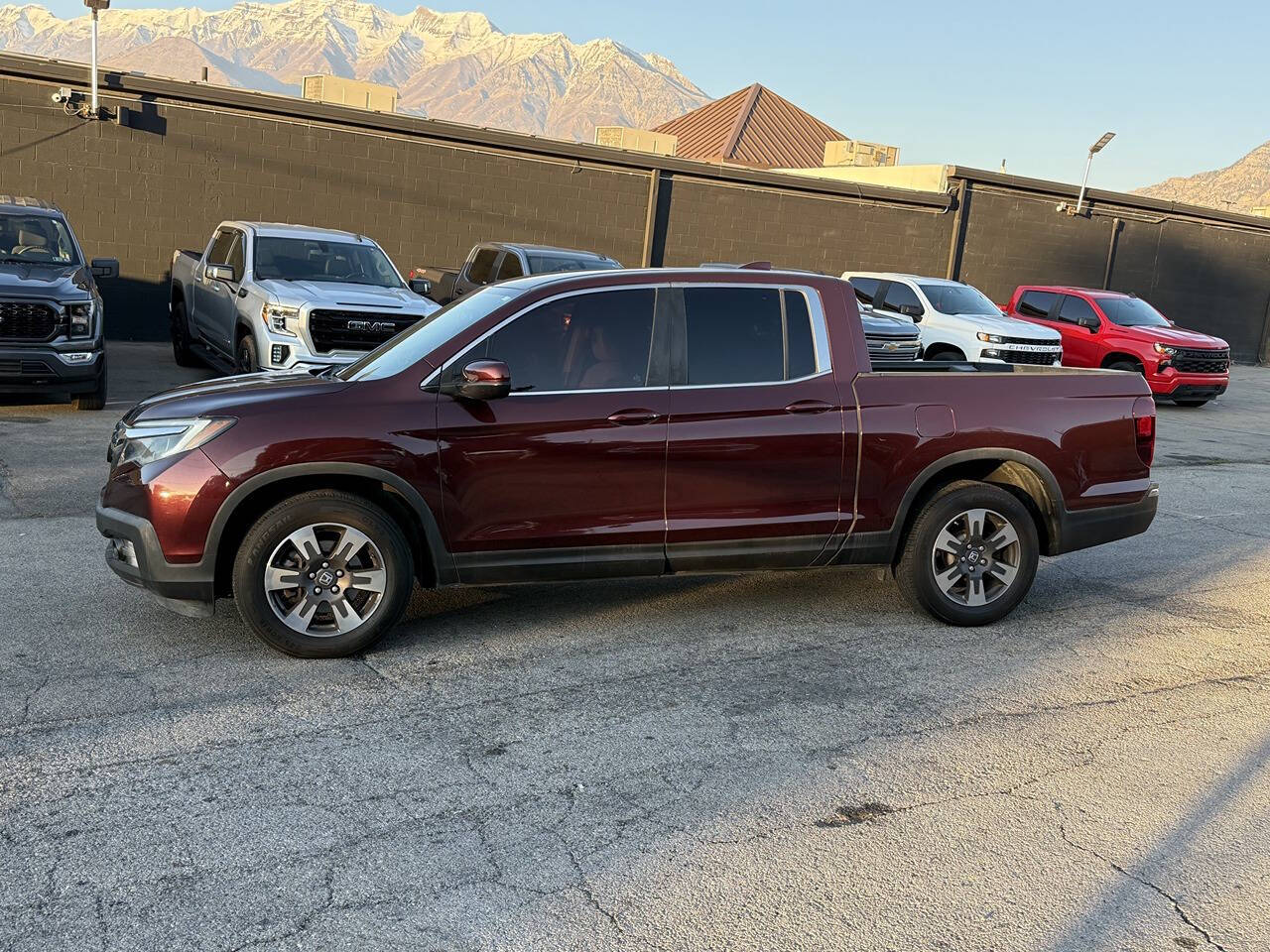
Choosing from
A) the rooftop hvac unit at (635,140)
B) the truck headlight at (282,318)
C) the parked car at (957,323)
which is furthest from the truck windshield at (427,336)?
the rooftop hvac unit at (635,140)

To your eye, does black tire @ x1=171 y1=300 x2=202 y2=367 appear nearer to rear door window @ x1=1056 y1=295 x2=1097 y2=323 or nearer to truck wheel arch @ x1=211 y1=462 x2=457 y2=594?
truck wheel arch @ x1=211 y1=462 x2=457 y2=594

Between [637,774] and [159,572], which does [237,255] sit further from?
[637,774]

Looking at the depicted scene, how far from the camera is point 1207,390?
62.9ft

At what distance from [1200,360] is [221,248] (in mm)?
15065

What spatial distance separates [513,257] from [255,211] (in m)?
6.01

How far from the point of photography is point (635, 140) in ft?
103

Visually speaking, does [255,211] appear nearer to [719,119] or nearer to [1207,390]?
[1207,390]

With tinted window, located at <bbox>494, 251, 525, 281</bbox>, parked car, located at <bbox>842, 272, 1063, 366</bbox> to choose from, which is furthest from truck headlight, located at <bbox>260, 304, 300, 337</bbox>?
parked car, located at <bbox>842, 272, 1063, 366</bbox>

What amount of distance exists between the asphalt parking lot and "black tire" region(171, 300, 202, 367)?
28.9 ft

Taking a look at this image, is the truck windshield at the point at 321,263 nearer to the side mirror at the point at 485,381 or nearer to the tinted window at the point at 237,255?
the tinted window at the point at 237,255

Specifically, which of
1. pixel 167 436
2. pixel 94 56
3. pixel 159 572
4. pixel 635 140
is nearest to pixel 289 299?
pixel 167 436

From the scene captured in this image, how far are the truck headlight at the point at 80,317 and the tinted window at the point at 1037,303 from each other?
50.2 feet

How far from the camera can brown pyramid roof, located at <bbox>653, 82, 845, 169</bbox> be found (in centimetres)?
4416

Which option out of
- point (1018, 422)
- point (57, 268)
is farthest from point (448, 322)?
point (57, 268)
